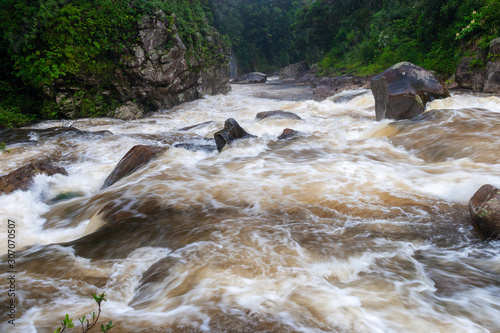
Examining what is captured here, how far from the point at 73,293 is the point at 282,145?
557 cm

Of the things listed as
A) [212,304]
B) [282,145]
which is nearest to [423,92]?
[282,145]

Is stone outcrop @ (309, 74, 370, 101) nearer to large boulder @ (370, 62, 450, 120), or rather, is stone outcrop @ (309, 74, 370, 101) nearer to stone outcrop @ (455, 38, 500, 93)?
stone outcrop @ (455, 38, 500, 93)

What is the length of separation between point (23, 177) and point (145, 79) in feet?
28.7

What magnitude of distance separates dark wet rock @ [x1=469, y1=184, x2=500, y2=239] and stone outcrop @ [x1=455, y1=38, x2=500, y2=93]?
11268 mm

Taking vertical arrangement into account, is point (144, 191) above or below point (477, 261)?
above

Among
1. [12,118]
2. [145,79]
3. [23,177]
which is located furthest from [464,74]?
[12,118]

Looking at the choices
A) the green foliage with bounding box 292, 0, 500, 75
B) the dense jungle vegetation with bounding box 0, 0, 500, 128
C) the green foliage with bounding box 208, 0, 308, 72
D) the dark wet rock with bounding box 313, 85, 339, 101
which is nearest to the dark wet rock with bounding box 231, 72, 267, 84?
the green foliage with bounding box 292, 0, 500, 75

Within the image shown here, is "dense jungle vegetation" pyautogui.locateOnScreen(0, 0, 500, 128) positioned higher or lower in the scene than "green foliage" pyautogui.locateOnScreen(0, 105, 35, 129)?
higher

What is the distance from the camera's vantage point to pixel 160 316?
208 cm

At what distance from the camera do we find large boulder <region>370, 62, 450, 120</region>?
866cm

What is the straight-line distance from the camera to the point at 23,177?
18.0ft

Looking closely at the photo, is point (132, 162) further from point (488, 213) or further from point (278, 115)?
point (278, 115)

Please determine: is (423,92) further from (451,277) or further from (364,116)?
(451,277)

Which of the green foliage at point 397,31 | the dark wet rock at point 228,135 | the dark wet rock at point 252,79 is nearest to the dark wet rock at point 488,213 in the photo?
the dark wet rock at point 228,135
